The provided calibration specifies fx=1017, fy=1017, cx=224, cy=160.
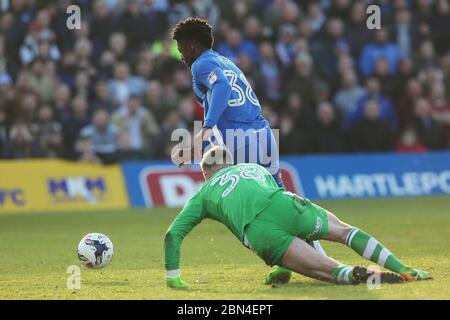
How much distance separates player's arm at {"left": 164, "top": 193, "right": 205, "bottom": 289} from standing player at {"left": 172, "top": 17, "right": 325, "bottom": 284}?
75cm

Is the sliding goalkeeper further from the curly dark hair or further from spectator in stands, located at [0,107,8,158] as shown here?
spectator in stands, located at [0,107,8,158]

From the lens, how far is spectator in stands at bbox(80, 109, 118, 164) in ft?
66.1

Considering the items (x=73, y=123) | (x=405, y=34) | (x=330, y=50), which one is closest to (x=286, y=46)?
(x=330, y=50)

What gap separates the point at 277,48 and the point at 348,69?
5.33 feet

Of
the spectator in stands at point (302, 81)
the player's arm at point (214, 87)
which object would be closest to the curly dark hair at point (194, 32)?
the player's arm at point (214, 87)

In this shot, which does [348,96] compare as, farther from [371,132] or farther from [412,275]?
[412,275]

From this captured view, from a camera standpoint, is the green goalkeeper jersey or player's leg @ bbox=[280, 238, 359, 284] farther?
the green goalkeeper jersey

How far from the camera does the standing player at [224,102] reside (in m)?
9.78

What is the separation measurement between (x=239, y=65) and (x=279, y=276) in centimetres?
1244

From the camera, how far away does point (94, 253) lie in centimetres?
1021

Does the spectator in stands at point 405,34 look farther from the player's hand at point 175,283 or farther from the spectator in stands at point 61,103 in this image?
the player's hand at point 175,283

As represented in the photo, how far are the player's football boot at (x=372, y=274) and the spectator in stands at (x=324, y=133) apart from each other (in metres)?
13.3

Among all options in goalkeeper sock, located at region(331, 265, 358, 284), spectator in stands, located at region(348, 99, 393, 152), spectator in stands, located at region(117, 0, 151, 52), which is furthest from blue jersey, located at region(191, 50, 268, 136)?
spectator in stands, located at region(348, 99, 393, 152)

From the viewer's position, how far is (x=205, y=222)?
1762cm
